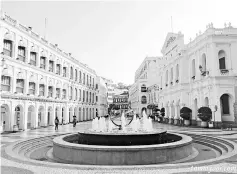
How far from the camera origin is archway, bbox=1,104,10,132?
2239cm

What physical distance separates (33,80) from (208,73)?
78.6ft

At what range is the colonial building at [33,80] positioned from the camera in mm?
22469

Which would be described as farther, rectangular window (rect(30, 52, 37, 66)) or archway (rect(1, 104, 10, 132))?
rectangular window (rect(30, 52, 37, 66))

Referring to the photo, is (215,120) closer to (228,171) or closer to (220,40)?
(220,40)

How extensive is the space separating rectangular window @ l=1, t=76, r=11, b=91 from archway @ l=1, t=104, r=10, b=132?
1983 millimetres

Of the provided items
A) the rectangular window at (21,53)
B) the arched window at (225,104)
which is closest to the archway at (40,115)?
the rectangular window at (21,53)

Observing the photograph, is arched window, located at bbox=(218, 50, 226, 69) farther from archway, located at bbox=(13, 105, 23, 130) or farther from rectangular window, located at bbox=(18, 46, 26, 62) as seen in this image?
archway, located at bbox=(13, 105, 23, 130)

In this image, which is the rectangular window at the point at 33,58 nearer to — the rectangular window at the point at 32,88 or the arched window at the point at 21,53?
the arched window at the point at 21,53

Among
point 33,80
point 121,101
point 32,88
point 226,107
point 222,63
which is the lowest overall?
point 226,107

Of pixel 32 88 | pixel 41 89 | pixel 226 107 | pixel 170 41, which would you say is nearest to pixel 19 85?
pixel 32 88

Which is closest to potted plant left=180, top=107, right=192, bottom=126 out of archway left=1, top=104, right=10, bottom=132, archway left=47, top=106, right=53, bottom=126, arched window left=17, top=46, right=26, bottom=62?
archway left=47, top=106, right=53, bottom=126

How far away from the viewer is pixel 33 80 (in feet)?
89.6

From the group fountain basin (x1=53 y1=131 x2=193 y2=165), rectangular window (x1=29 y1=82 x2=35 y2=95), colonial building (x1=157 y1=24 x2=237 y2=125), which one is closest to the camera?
fountain basin (x1=53 y1=131 x2=193 y2=165)

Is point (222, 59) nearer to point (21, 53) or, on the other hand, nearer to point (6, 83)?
point (21, 53)
